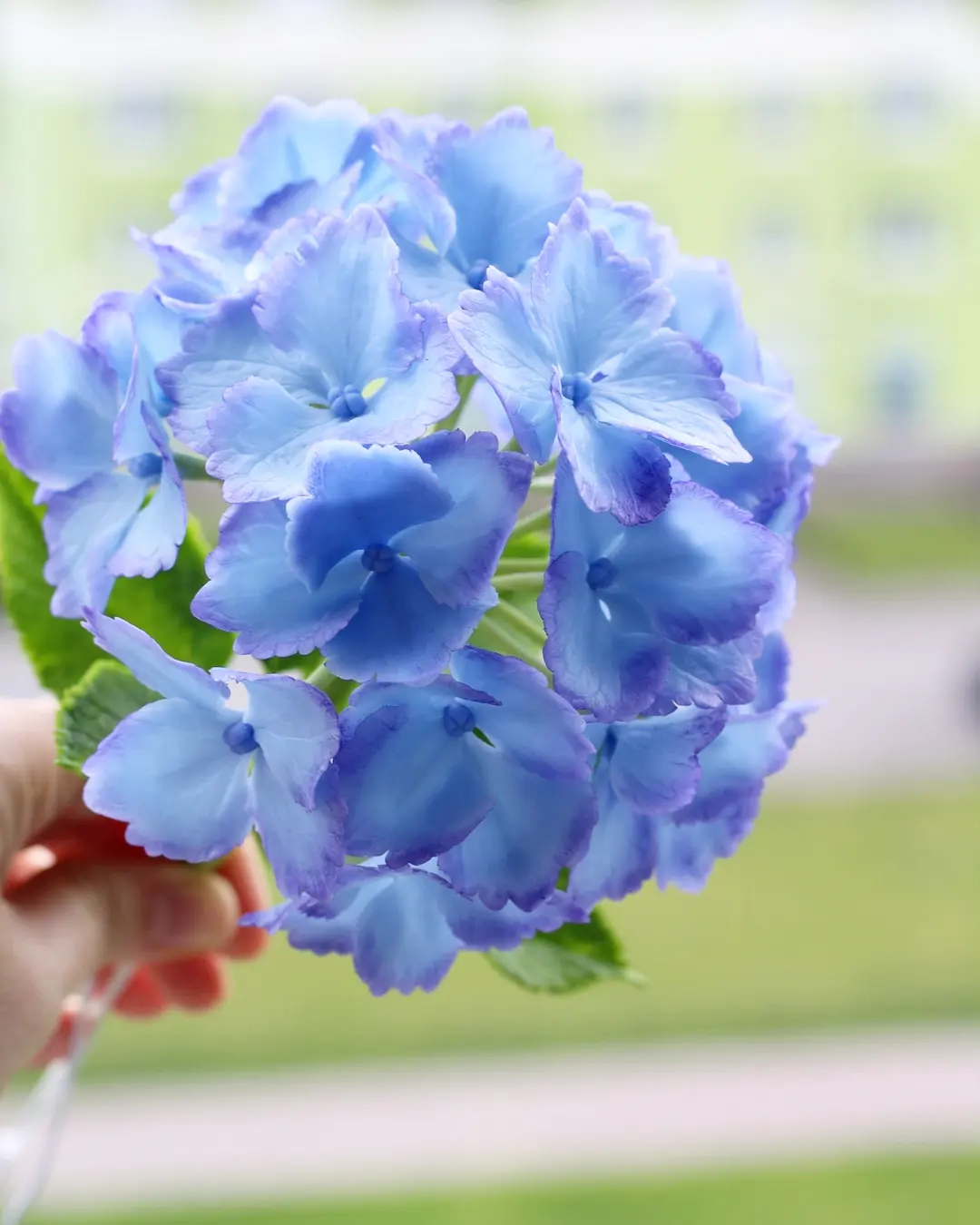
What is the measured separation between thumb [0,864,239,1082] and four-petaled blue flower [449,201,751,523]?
25 centimetres

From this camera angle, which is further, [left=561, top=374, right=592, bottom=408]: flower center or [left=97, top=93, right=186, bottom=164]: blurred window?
[left=97, top=93, right=186, bottom=164]: blurred window

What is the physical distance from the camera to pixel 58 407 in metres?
0.34

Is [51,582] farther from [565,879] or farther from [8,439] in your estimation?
[565,879]

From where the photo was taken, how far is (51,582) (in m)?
0.35

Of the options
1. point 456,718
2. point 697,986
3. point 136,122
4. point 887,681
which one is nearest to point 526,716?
point 456,718

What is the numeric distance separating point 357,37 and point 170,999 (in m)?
3.28

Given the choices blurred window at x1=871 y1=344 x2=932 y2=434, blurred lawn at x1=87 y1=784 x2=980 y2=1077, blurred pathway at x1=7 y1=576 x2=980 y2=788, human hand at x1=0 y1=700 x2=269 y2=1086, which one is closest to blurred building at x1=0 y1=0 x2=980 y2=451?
blurred window at x1=871 y1=344 x2=932 y2=434

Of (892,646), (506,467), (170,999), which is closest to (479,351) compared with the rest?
(506,467)

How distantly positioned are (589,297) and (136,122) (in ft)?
11.8

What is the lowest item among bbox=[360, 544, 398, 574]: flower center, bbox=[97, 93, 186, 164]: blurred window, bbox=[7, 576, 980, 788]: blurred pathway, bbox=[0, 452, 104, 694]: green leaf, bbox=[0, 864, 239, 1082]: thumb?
bbox=[7, 576, 980, 788]: blurred pathway

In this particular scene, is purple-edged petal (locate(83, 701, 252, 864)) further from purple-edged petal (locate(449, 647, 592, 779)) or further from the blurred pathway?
the blurred pathway

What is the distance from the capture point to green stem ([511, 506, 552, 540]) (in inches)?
13.0

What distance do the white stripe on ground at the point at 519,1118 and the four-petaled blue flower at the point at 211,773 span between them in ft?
5.13

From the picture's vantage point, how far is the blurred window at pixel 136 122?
3514 mm
